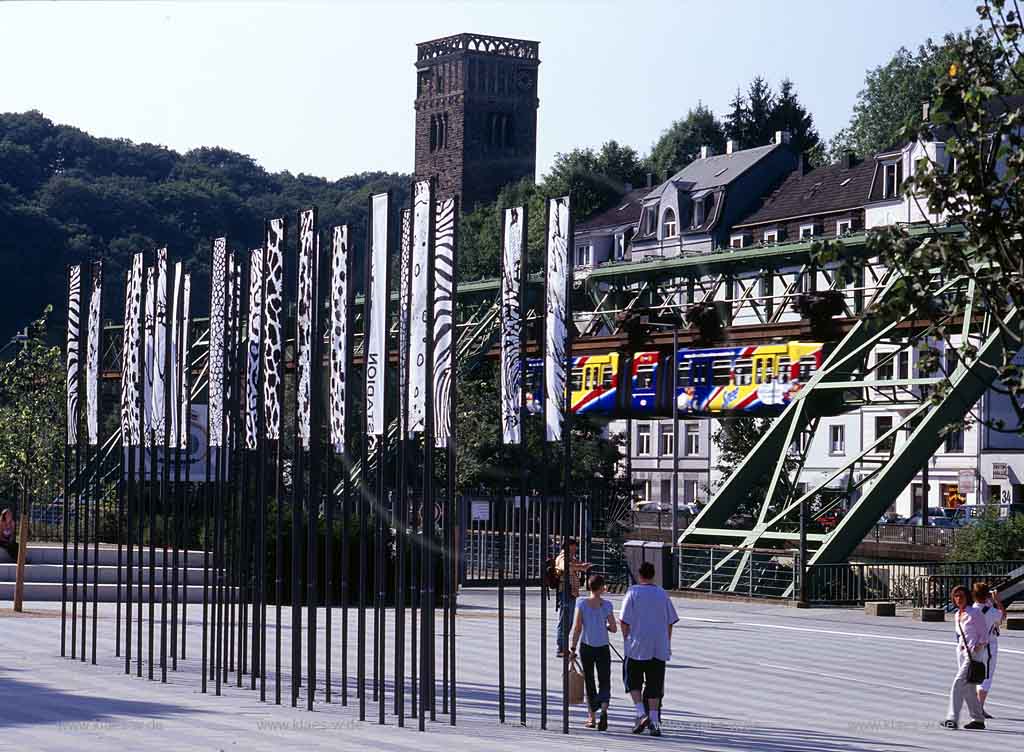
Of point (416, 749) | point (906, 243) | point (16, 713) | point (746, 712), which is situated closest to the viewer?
point (906, 243)

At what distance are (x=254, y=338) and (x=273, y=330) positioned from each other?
0.61 m

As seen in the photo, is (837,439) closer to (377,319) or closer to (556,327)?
(377,319)

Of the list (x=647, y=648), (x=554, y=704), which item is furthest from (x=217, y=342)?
(x=647, y=648)

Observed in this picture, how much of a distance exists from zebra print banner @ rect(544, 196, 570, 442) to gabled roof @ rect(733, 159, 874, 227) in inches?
2923

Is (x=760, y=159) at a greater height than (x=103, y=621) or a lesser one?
greater

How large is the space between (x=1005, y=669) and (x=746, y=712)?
764 cm

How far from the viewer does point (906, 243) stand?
492 inches

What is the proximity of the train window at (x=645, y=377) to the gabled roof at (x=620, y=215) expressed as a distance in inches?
2381

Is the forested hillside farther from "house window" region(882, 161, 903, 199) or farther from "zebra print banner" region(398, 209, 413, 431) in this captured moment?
"zebra print banner" region(398, 209, 413, 431)

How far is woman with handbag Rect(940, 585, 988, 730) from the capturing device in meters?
19.0

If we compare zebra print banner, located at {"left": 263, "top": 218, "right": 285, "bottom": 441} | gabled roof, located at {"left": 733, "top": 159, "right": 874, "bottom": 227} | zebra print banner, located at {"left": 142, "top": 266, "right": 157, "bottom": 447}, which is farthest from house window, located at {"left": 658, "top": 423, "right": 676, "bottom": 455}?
zebra print banner, located at {"left": 263, "top": 218, "right": 285, "bottom": 441}

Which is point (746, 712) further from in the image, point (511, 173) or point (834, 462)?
point (511, 173)

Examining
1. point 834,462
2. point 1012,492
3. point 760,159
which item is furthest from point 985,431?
point 760,159

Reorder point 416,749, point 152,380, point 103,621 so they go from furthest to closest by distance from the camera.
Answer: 1. point 103,621
2. point 152,380
3. point 416,749
